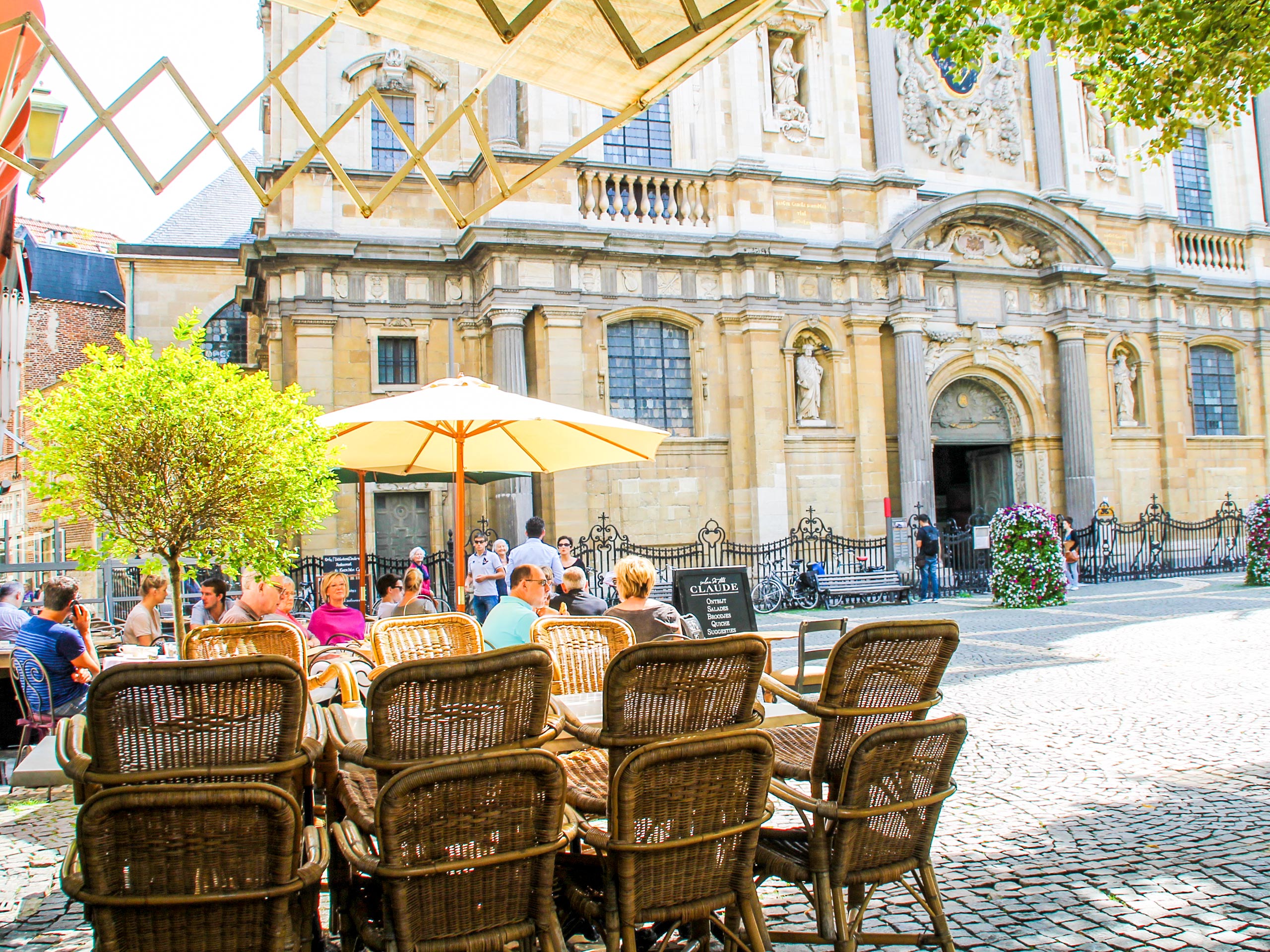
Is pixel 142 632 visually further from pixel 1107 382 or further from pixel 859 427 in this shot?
pixel 1107 382

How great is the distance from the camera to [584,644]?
17.4 feet

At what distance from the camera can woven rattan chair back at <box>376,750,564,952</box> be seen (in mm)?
2588

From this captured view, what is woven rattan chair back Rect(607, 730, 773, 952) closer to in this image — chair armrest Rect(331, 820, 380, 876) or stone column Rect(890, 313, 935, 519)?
chair armrest Rect(331, 820, 380, 876)

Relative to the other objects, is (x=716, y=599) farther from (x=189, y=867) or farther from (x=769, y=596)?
(x=189, y=867)

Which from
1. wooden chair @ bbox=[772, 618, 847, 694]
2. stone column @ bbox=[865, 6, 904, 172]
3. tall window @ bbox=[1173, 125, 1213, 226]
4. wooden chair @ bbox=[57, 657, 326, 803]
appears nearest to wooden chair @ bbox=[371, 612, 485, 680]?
wooden chair @ bbox=[772, 618, 847, 694]

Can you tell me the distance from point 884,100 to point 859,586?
11118 mm

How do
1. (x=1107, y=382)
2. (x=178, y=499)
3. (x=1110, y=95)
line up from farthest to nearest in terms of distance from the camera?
(x=1107, y=382)
(x=1110, y=95)
(x=178, y=499)

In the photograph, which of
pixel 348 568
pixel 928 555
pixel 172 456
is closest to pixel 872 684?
pixel 172 456

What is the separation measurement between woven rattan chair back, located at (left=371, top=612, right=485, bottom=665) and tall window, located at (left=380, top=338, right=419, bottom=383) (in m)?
13.2

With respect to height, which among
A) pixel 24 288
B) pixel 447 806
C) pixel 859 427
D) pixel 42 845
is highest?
pixel 24 288

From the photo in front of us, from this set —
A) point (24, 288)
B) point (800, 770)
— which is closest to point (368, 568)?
point (24, 288)

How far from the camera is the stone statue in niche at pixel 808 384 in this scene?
19703 millimetres

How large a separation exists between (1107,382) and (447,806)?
2330cm

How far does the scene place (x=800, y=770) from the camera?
372 cm
